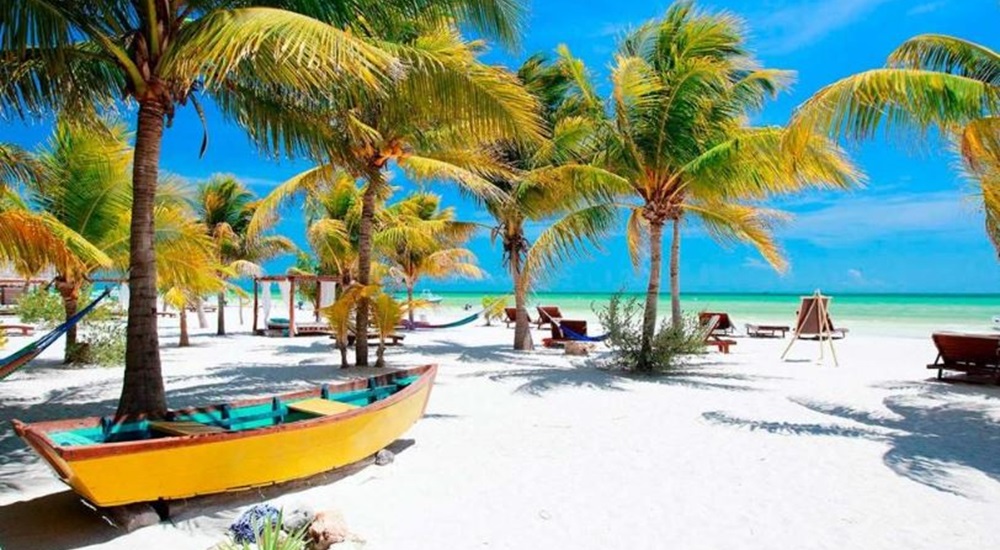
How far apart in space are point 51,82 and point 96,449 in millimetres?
4111

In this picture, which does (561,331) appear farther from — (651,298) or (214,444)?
(214,444)

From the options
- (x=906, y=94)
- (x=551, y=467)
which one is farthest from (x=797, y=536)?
(x=906, y=94)

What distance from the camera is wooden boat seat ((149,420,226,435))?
443 centimetres

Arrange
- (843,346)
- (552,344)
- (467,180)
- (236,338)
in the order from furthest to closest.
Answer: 1. (236,338)
2. (843,346)
3. (552,344)
4. (467,180)

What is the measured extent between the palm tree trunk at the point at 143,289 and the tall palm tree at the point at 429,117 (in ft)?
5.64

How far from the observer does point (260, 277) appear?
20922 millimetres

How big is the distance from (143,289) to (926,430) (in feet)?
25.0

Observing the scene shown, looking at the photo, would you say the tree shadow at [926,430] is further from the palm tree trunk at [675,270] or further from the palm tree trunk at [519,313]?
the palm tree trunk at [519,313]

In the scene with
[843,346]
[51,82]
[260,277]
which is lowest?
[843,346]

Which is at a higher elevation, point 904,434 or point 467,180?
point 467,180

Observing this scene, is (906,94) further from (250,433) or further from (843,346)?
(843,346)

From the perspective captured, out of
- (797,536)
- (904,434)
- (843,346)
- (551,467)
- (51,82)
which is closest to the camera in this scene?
(797,536)

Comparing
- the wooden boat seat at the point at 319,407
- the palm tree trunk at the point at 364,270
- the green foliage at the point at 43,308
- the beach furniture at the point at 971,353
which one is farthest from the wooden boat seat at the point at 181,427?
the green foliage at the point at 43,308

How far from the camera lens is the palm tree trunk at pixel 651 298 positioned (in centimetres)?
1081
